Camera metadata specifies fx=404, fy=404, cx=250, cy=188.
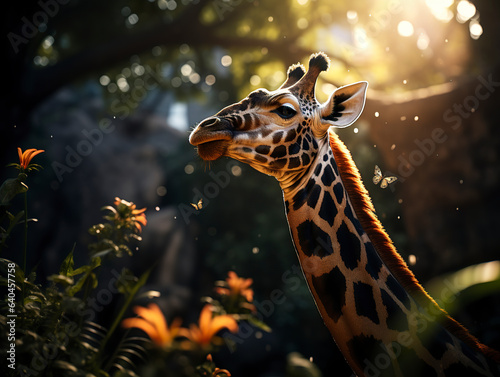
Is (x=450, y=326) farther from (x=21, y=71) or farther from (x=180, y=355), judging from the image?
(x=21, y=71)

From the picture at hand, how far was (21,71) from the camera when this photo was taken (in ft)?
21.0

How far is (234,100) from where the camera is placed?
11.6 meters

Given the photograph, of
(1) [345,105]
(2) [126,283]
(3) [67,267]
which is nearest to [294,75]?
(1) [345,105]

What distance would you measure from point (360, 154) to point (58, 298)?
27.5ft

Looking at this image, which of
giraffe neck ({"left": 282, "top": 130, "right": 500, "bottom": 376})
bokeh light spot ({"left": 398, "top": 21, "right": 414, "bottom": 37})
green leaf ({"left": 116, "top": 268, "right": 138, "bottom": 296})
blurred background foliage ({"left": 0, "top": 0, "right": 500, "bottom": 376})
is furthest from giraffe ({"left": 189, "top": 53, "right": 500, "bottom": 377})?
bokeh light spot ({"left": 398, "top": 21, "right": 414, "bottom": 37})

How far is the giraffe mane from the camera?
213 cm

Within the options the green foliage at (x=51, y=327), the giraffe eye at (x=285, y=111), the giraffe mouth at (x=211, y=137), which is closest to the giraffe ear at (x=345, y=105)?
the giraffe eye at (x=285, y=111)

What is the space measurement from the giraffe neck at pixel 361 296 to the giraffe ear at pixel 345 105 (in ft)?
0.86

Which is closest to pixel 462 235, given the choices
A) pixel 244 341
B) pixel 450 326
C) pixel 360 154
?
pixel 360 154

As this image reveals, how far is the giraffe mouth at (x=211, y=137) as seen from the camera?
2.01 m

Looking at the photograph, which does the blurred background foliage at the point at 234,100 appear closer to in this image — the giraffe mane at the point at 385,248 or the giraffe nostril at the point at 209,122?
the giraffe mane at the point at 385,248

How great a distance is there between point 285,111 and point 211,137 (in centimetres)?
51

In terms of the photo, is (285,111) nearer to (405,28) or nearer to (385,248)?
(385,248)

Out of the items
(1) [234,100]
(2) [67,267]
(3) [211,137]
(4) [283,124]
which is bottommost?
(2) [67,267]
